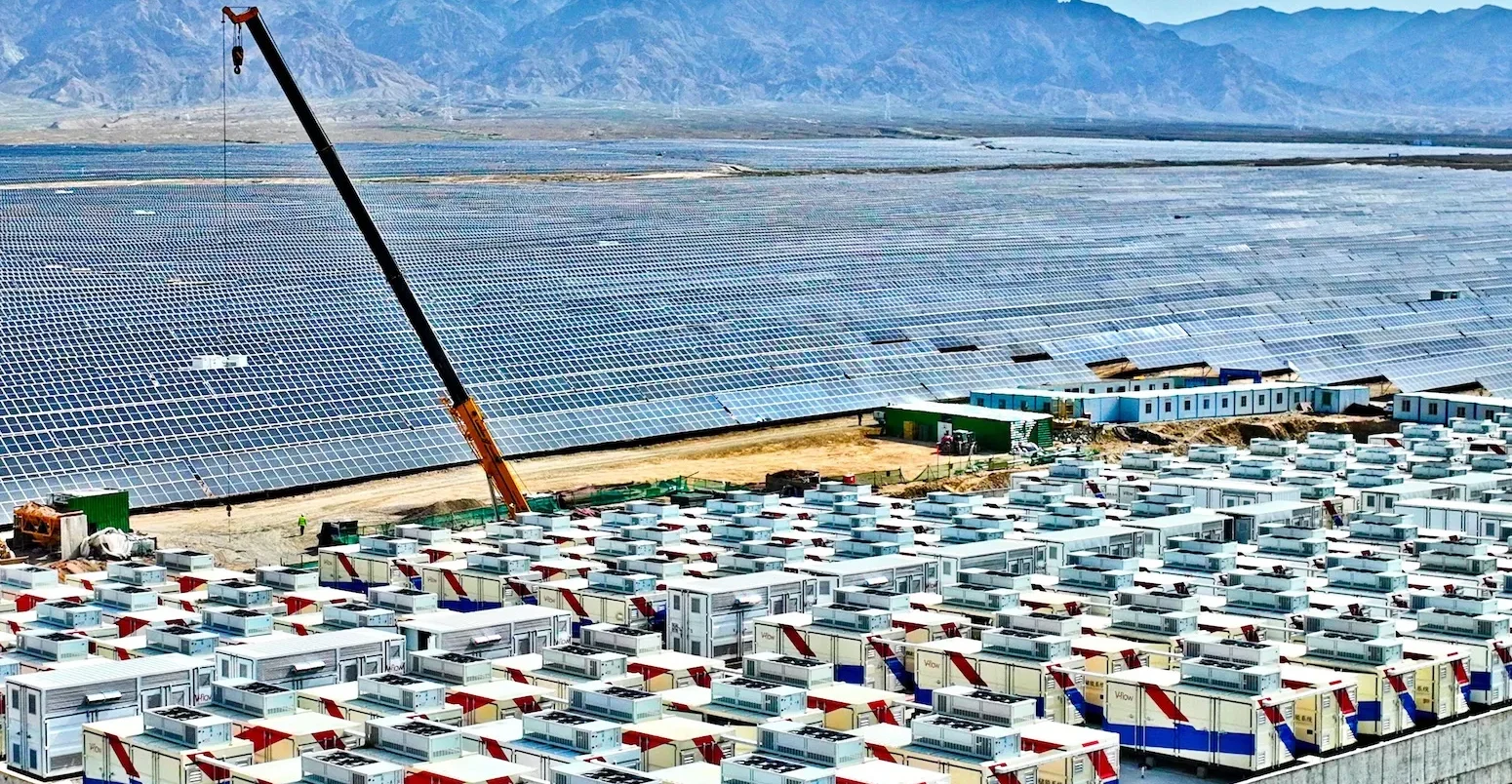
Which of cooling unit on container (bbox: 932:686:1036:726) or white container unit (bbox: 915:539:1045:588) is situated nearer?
cooling unit on container (bbox: 932:686:1036:726)

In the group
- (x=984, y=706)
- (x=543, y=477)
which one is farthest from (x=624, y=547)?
(x=984, y=706)

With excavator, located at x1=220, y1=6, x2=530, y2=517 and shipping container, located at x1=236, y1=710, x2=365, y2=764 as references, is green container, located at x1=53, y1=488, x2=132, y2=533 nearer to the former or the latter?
excavator, located at x1=220, y1=6, x2=530, y2=517

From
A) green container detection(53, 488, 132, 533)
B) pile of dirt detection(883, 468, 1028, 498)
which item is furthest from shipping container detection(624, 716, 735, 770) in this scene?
pile of dirt detection(883, 468, 1028, 498)

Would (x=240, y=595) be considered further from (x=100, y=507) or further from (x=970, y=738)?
(x=970, y=738)

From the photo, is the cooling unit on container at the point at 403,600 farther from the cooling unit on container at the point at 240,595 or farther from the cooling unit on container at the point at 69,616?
the cooling unit on container at the point at 69,616

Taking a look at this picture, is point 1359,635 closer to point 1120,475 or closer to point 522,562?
point 522,562

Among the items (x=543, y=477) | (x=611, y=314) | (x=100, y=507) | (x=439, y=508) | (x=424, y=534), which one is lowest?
(x=439, y=508)
